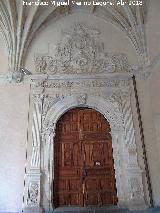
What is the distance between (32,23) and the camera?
8008mm

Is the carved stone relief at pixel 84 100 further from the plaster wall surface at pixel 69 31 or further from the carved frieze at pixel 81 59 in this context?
the plaster wall surface at pixel 69 31

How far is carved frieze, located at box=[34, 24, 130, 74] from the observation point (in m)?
7.83

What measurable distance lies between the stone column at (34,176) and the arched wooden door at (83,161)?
1.73 feet

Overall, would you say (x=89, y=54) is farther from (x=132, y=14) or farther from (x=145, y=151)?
(x=145, y=151)

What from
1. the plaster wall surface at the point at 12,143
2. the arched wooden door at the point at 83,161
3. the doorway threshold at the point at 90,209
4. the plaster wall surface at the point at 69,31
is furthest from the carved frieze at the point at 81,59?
the doorway threshold at the point at 90,209

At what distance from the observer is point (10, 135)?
23.2 feet

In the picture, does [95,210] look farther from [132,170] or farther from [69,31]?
[69,31]

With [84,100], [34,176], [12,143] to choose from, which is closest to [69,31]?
[84,100]

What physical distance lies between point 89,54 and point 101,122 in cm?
234

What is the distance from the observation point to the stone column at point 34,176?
20.8ft

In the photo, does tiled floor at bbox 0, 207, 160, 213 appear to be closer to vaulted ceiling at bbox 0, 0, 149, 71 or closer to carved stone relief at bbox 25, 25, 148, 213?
carved stone relief at bbox 25, 25, 148, 213

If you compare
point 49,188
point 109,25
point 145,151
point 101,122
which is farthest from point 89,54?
point 49,188

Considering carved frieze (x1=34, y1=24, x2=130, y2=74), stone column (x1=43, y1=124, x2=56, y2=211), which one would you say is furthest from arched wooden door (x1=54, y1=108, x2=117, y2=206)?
carved frieze (x1=34, y1=24, x2=130, y2=74)

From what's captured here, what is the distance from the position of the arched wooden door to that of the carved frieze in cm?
142
